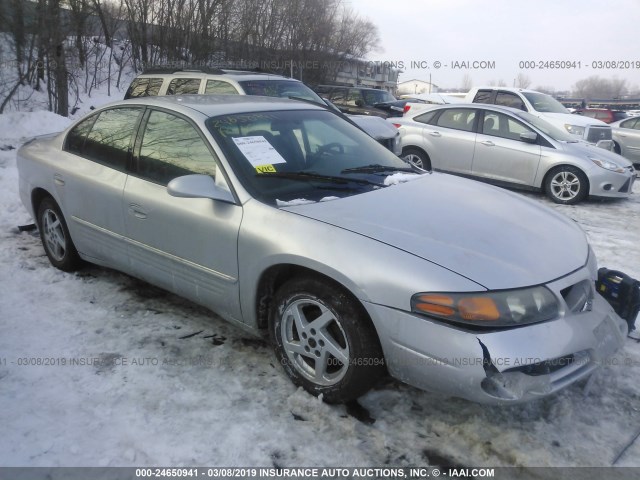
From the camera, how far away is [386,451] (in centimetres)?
243

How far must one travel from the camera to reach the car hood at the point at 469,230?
7.96 feet

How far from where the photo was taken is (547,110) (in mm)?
11547

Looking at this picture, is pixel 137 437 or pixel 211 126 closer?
pixel 137 437

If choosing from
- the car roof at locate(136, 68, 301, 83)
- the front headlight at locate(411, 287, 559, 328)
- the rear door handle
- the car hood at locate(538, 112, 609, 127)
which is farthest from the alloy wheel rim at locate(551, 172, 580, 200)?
the rear door handle

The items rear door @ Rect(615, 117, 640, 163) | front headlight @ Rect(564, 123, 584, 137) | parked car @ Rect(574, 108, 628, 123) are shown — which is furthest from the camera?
parked car @ Rect(574, 108, 628, 123)

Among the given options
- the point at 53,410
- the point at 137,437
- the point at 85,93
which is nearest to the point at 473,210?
the point at 137,437

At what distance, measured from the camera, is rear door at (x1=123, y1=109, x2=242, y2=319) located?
3.00 m

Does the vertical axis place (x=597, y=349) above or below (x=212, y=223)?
below

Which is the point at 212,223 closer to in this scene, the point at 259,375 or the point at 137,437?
the point at 259,375

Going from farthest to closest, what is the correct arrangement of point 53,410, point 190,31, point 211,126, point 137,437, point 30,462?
point 190,31 < point 211,126 < point 53,410 < point 137,437 < point 30,462

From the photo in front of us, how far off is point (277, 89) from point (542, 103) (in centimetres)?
667

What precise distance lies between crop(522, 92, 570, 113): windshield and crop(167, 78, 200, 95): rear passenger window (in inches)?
294

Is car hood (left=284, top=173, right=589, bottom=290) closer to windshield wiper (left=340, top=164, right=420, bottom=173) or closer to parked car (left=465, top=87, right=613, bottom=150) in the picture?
windshield wiper (left=340, top=164, right=420, bottom=173)

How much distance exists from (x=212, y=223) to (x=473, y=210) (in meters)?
1.51
